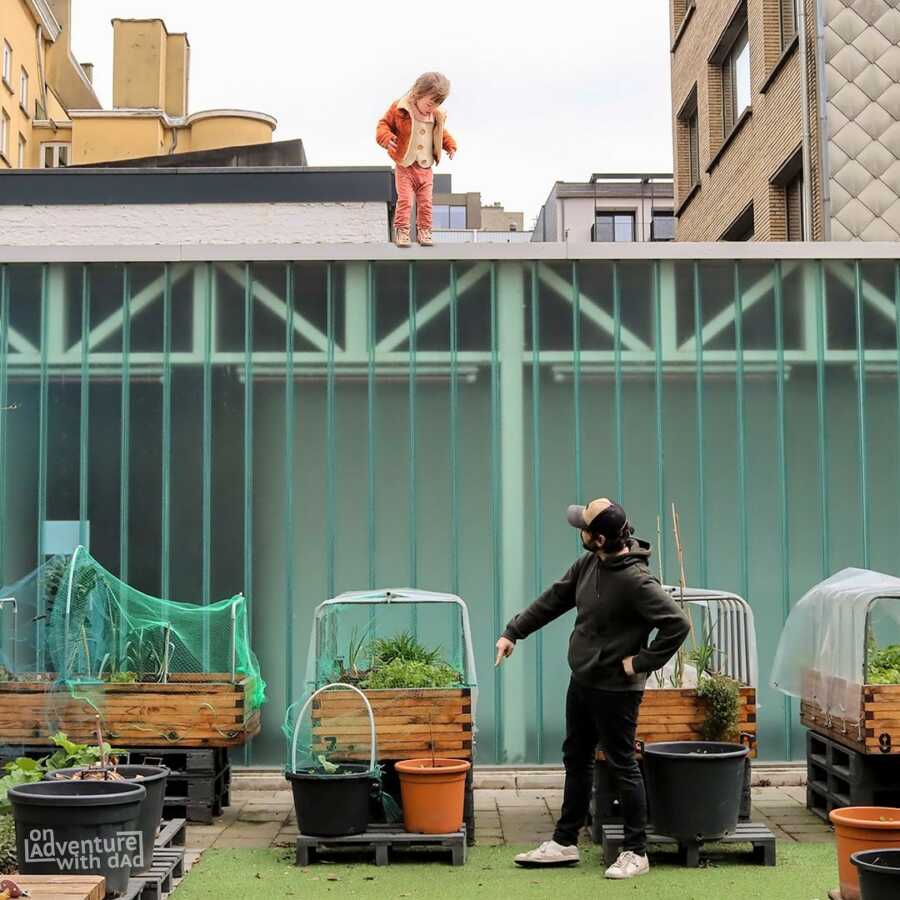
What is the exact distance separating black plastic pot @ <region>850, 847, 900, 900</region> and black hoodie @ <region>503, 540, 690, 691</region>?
2027mm

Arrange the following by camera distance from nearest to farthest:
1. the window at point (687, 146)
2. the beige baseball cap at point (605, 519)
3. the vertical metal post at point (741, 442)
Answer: the beige baseball cap at point (605, 519) → the vertical metal post at point (741, 442) → the window at point (687, 146)

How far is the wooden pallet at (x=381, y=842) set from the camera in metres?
7.61

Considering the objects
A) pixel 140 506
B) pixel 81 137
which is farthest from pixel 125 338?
pixel 81 137

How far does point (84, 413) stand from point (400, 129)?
3280 millimetres

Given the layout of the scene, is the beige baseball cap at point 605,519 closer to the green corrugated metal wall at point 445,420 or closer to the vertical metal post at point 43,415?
the green corrugated metal wall at point 445,420

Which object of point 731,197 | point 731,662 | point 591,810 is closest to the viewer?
point 591,810

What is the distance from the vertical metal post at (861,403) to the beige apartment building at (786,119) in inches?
108

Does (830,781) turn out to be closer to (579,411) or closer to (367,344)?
(579,411)

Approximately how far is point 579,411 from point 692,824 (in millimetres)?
3825

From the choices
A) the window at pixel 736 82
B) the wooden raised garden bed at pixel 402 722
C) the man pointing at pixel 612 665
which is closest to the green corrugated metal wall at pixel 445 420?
the wooden raised garden bed at pixel 402 722

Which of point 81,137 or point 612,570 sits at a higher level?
point 81,137

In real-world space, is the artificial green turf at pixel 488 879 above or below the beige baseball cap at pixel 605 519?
below

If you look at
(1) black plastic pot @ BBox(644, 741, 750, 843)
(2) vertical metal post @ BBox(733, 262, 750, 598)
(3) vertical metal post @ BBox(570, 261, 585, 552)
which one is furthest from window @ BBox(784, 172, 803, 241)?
(1) black plastic pot @ BBox(644, 741, 750, 843)

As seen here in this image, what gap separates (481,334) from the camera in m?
10.5
